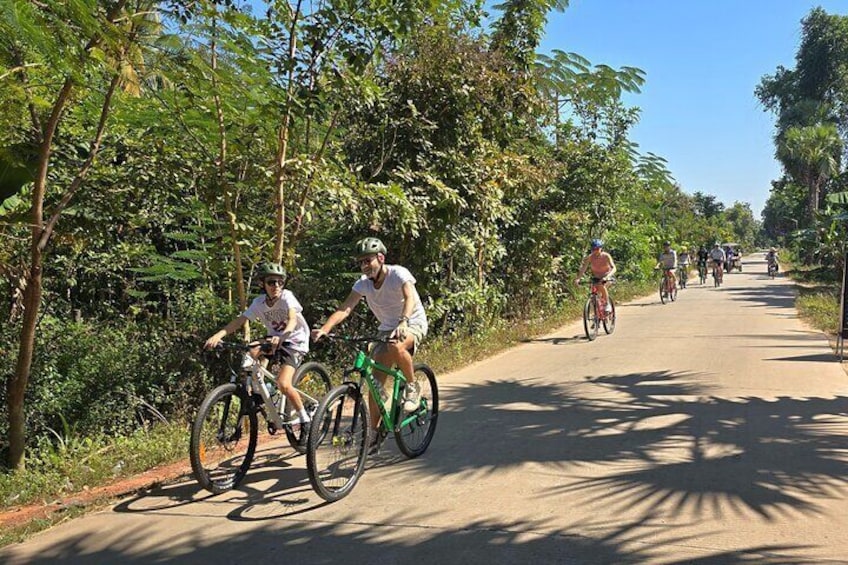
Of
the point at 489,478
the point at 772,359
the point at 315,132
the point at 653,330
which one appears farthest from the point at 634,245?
the point at 489,478

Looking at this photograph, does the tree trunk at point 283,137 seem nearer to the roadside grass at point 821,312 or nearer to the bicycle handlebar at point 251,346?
the bicycle handlebar at point 251,346

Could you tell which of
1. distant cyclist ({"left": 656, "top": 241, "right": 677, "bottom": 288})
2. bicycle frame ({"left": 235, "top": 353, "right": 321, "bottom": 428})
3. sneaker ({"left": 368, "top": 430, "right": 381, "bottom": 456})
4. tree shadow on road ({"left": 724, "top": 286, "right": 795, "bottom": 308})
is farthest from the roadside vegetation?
tree shadow on road ({"left": 724, "top": 286, "right": 795, "bottom": 308})

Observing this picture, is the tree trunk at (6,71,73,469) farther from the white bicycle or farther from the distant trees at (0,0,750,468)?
the white bicycle

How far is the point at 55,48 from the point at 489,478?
4138 mm

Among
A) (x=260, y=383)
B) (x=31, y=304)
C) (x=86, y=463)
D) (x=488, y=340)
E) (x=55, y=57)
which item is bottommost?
(x=86, y=463)

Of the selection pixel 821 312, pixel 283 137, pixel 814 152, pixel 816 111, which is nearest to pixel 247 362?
pixel 283 137

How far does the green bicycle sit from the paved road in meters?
0.16

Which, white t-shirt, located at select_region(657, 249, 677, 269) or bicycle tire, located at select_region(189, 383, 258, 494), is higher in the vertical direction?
white t-shirt, located at select_region(657, 249, 677, 269)

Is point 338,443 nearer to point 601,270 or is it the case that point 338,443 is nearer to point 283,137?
point 283,137

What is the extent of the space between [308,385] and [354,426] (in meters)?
1.41

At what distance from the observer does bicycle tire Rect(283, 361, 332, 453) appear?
17.9ft

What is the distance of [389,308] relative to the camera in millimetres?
5426

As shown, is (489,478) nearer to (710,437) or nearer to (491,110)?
(710,437)

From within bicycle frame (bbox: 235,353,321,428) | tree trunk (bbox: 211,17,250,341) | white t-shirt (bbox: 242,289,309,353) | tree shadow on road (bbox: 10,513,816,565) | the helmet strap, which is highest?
tree trunk (bbox: 211,17,250,341)
